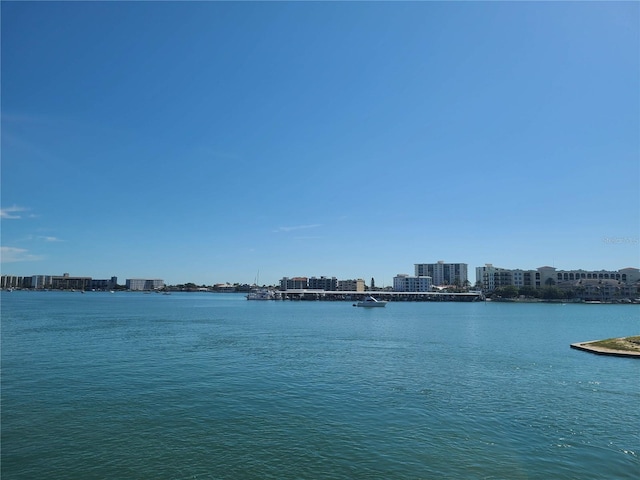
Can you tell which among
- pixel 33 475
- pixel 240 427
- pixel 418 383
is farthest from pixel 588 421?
pixel 33 475

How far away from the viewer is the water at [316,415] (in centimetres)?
1706

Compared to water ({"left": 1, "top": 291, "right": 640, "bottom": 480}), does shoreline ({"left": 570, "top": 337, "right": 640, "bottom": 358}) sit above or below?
above

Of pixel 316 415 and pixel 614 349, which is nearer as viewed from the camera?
pixel 316 415

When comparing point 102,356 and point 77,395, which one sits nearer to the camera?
point 77,395

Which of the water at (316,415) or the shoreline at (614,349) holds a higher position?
the shoreline at (614,349)

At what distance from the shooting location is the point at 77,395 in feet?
90.0

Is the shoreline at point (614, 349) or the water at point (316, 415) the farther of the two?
the shoreline at point (614, 349)

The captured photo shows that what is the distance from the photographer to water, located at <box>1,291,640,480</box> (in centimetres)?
1706

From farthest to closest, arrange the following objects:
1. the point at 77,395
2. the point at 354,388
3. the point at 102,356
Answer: the point at 102,356 → the point at 354,388 → the point at 77,395

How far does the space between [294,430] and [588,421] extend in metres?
15.8

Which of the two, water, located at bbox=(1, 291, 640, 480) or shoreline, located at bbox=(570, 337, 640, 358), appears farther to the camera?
shoreline, located at bbox=(570, 337, 640, 358)

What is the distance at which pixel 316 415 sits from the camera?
23516 mm

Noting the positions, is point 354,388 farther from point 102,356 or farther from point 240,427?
point 102,356

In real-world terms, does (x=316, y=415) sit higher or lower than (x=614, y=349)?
lower
